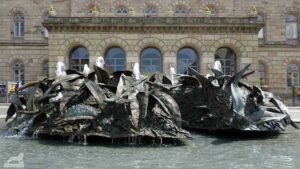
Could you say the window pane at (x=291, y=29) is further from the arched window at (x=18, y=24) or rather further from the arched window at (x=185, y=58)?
the arched window at (x=18, y=24)

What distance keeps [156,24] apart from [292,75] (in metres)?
18.1

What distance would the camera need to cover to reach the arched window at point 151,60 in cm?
2795

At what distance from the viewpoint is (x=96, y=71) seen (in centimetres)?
907

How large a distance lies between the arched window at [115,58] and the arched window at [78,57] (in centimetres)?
156

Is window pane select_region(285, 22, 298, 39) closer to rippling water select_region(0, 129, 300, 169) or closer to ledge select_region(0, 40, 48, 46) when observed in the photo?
ledge select_region(0, 40, 48, 46)

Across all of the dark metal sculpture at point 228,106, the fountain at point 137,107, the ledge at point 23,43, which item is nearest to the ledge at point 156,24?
the ledge at point 23,43

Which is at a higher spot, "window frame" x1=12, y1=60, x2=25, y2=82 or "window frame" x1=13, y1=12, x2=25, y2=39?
"window frame" x1=13, y1=12, x2=25, y2=39

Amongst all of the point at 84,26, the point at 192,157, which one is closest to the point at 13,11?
the point at 84,26

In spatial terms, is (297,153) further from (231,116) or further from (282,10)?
(282,10)

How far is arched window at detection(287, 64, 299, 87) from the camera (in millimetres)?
37787

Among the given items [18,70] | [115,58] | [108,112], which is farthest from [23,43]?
[108,112]

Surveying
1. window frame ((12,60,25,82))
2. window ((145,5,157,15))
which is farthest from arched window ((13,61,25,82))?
window ((145,5,157,15))

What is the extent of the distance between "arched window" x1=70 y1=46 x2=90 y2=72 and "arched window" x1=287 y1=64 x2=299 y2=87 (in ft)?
69.4

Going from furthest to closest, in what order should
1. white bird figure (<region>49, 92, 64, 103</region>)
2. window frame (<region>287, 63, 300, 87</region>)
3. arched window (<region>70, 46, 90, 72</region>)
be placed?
window frame (<region>287, 63, 300, 87</region>) < arched window (<region>70, 46, 90, 72</region>) < white bird figure (<region>49, 92, 64, 103</region>)
